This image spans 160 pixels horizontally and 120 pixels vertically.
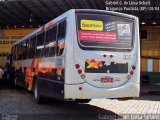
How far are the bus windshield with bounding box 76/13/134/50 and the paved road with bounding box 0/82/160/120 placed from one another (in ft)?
6.93

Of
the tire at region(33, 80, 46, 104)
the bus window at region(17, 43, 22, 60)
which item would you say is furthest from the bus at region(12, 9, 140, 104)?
the bus window at region(17, 43, 22, 60)

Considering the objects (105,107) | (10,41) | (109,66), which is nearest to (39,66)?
(105,107)

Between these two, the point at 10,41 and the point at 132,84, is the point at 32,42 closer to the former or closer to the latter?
the point at 132,84

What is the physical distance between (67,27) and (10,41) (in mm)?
21393

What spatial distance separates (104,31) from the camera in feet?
37.8

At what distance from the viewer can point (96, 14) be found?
1154cm

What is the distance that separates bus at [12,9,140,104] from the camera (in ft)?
36.3

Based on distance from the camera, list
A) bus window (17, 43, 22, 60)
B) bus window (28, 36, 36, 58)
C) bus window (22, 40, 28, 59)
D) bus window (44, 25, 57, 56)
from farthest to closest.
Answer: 1. bus window (17, 43, 22, 60)
2. bus window (22, 40, 28, 59)
3. bus window (28, 36, 36, 58)
4. bus window (44, 25, 57, 56)

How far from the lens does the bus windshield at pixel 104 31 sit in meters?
11.3

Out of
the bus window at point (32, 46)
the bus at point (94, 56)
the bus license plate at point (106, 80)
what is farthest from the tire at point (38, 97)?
the bus license plate at point (106, 80)

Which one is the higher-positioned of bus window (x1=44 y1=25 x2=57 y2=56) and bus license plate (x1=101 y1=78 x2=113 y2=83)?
bus window (x1=44 y1=25 x2=57 y2=56)

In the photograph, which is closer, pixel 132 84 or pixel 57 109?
pixel 132 84

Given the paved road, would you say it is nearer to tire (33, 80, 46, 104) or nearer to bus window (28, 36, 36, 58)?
tire (33, 80, 46, 104)

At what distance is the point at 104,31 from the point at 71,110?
3.03 metres
